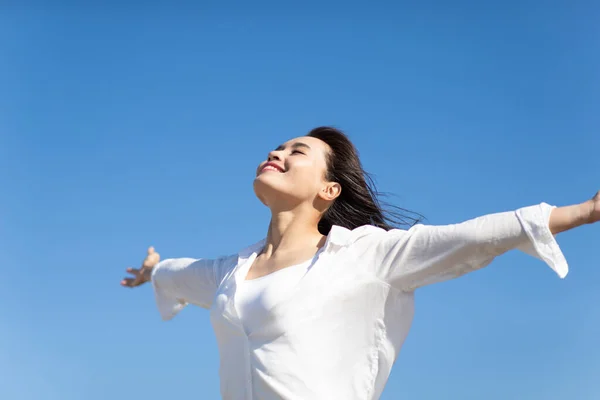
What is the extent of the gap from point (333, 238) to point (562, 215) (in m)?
1.44

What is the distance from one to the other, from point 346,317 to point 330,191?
1.18 metres

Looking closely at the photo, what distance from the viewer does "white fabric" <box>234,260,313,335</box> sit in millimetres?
4461

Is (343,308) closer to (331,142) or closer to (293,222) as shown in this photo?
(293,222)

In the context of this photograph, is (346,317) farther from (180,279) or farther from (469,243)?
(180,279)

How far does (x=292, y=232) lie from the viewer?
5070mm

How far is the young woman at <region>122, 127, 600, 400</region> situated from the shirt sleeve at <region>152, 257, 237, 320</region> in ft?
1.39

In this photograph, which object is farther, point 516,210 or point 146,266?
point 146,266

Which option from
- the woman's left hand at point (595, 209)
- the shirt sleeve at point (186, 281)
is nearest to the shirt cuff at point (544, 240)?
the woman's left hand at point (595, 209)

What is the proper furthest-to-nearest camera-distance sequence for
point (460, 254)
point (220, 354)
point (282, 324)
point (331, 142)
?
point (331, 142)
point (220, 354)
point (282, 324)
point (460, 254)

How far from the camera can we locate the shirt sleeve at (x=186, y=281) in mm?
5504

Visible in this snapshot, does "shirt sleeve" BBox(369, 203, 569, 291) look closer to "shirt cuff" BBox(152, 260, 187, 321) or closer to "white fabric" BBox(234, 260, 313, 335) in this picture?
"white fabric" BBox(234, 260, 313, 335)

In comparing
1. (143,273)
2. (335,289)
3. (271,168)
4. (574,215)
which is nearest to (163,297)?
(143,273)

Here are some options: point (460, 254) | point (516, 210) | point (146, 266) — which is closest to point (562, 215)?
point (516, 210)

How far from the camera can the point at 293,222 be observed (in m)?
5.12
